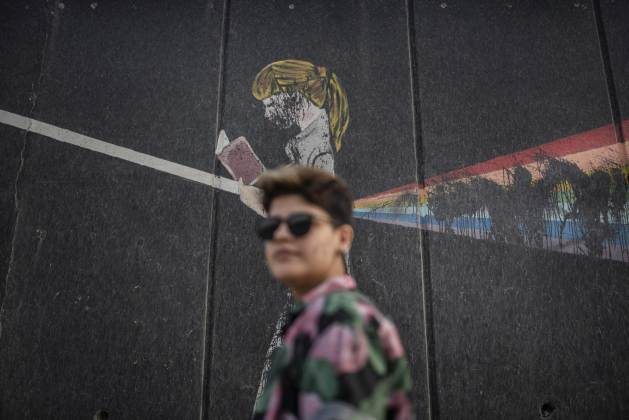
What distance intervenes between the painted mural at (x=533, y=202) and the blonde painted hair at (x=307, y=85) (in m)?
0.55

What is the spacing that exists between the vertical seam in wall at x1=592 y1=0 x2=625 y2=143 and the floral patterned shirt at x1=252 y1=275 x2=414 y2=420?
7.74 ft

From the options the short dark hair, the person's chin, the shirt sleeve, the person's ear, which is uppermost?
the short dark hair

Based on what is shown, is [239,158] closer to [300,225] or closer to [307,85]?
[307,85]

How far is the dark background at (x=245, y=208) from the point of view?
83.6 inches

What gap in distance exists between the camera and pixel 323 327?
0.83 m

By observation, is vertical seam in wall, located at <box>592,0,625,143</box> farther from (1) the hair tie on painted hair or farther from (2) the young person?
(2) the young person

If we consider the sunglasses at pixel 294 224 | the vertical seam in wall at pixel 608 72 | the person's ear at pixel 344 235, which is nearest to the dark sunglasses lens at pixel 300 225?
the sunglasses at pixel 294 224

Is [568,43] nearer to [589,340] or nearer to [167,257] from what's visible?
[589,340]

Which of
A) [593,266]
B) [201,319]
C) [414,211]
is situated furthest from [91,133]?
[593,266]

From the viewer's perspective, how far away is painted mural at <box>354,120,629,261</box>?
7.74ft

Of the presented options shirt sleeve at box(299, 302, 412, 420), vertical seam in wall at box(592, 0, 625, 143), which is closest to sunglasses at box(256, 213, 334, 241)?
shirt sleeve at box(299, 302, 412, 420)

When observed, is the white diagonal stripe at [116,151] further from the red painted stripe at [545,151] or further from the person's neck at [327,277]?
the person's neck at [327,277]

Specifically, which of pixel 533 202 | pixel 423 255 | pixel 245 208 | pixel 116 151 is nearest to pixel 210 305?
pixel 245 208

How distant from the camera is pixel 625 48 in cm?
268
